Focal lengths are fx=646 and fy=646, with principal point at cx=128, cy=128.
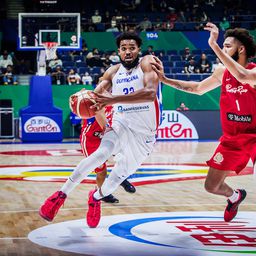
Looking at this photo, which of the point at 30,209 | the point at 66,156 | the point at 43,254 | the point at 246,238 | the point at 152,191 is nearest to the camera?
the point at 43,254

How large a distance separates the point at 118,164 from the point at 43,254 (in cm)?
143

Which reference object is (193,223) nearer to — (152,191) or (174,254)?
(174,254)

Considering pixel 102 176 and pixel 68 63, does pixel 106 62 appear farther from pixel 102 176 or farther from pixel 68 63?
pixel 102 176

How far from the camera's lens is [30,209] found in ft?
24.0

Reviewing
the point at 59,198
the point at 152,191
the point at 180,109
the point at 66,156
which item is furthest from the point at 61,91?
the point at 59,198

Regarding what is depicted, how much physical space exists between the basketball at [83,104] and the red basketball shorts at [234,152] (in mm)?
1245

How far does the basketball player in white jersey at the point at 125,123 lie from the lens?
5.84 meters

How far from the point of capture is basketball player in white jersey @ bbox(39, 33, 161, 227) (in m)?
5.84

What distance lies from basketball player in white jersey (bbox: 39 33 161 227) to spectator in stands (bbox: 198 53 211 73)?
16.4 m

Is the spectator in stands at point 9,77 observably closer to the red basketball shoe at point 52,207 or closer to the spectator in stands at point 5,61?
the spectator in stands at point 5,61

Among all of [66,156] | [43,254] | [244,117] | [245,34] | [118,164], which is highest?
[245,34]

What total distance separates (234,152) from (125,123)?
1.08 m

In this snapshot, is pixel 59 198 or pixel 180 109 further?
pixel 180 109

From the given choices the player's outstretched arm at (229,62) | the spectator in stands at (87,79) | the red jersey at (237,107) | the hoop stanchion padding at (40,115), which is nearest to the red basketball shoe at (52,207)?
the red jersey at (237,107)
